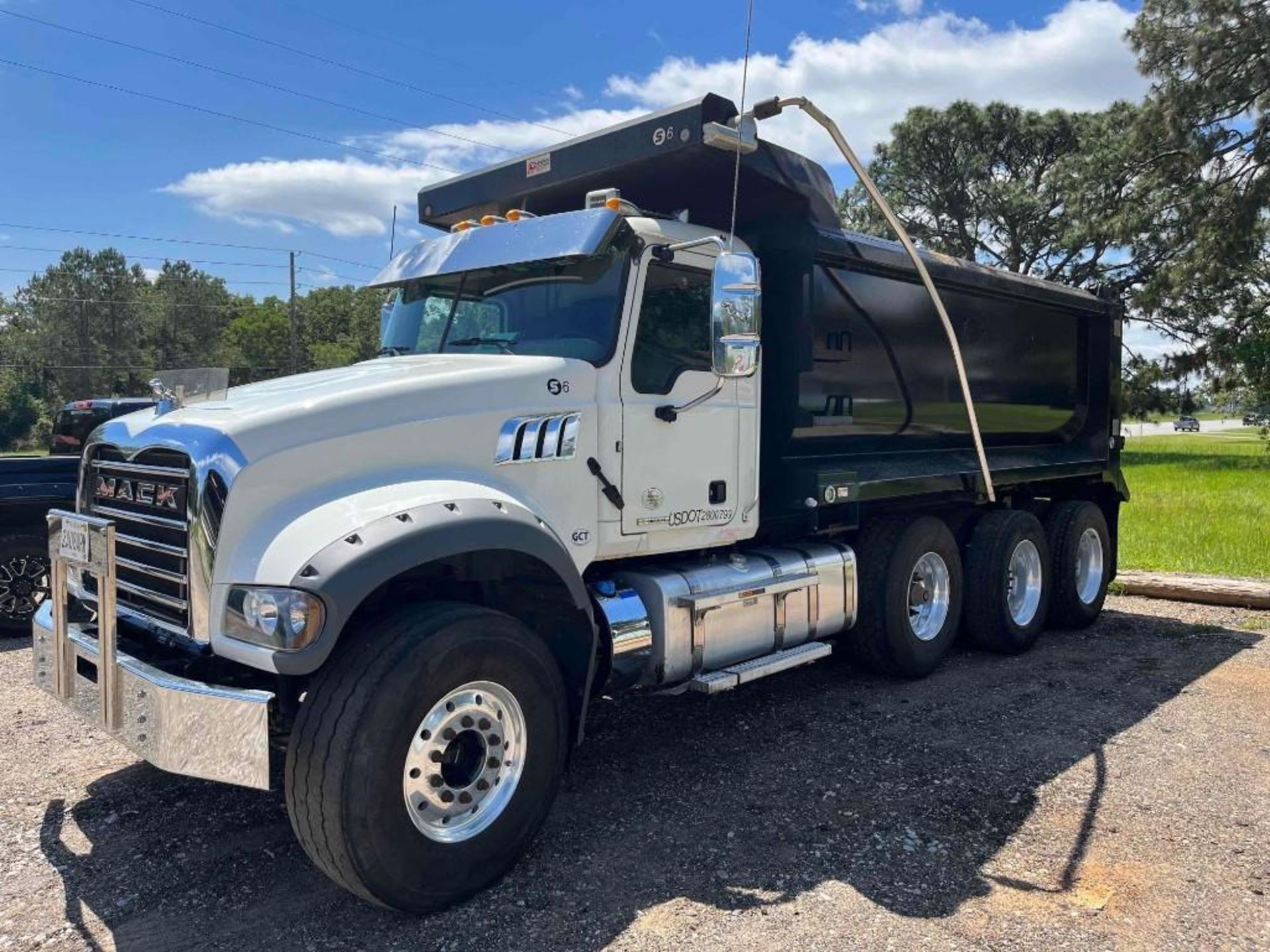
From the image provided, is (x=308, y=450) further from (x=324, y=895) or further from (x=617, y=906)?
(x=617, y=906)

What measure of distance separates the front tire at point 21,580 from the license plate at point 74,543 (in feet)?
13.7

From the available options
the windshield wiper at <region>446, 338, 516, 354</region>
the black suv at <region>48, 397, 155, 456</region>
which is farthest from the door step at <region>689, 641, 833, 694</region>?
the black suv at <region>48, 397, 155, 456</region>

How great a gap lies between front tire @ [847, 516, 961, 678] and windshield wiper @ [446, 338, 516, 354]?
2.95 m

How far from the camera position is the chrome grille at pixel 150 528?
142 inches

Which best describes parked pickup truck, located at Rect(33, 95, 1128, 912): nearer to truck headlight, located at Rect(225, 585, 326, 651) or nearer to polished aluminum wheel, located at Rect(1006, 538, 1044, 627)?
truck headlight, located at Rect(225, 585, 326, 651)

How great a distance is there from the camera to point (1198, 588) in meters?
9.64

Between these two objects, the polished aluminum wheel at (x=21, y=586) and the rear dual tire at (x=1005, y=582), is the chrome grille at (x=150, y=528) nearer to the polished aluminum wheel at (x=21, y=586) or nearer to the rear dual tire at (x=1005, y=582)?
the polished aluminum wheel at (x=21, y=586)

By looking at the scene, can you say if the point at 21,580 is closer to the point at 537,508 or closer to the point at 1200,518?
the point at 537,508

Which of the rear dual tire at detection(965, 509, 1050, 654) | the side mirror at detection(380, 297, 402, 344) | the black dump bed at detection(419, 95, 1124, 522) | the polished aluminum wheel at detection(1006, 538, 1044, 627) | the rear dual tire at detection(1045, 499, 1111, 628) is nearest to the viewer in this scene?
the black dump bed at detection(419, 95, 1124, 522)

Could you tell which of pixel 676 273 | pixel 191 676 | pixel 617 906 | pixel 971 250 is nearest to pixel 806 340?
pixel 676 273

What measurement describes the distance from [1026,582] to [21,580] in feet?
26.7

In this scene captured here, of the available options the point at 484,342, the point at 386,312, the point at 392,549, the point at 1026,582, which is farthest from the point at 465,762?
the point at 1026,582

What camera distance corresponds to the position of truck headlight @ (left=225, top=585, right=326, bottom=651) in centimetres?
321

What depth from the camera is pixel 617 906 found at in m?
3.58
